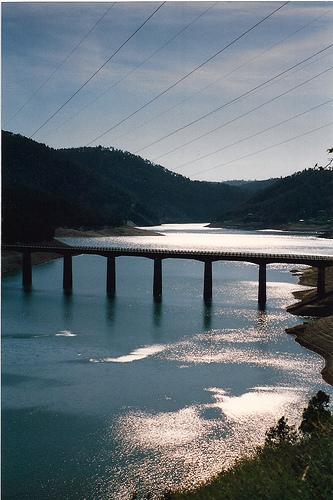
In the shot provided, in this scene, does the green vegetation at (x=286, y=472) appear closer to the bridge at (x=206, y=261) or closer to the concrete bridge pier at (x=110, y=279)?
the bridge at (x=206, y=261)

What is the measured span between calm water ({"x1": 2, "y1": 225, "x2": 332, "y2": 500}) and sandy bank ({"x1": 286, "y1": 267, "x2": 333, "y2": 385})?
4.37 ft

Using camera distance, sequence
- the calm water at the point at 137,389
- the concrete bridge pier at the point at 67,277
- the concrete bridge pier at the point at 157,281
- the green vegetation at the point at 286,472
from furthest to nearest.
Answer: the concrete bridge pier at the point at 67,277 < the concrete bridge pier at the point at 157,281 < the calm water at the point at 137,389 < the green vegetation at the point at 286,472

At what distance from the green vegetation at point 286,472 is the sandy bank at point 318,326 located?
19.2 m

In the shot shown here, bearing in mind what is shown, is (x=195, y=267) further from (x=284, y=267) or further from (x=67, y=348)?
(x=67, y=348)

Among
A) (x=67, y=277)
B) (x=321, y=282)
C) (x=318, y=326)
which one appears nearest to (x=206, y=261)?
(x=321, y=282)

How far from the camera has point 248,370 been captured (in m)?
49.9

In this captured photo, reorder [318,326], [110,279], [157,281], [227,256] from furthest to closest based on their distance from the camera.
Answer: [110,279] < [157,281] < [227,256] < [318,326]

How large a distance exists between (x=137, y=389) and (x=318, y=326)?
1117 inches

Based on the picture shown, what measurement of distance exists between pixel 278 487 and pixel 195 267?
132m

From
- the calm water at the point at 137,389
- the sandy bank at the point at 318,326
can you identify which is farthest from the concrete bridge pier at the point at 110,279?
the sandy bank at the point at 318,326

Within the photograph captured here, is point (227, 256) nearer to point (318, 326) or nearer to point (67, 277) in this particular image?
point (67, 277)

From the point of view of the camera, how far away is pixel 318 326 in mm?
64688

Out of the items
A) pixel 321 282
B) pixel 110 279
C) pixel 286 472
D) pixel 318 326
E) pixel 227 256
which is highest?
pixel 227 256

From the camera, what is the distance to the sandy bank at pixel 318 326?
181 ft
